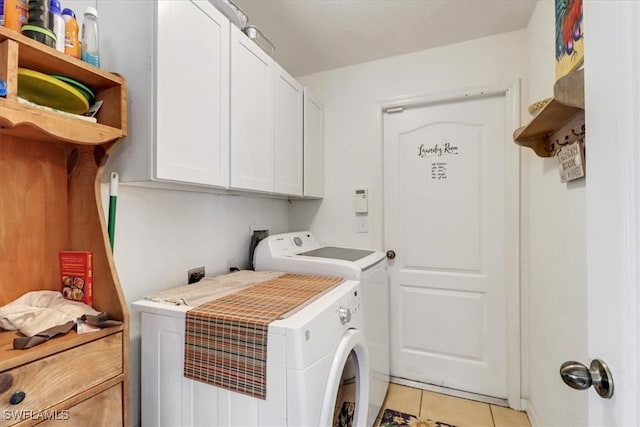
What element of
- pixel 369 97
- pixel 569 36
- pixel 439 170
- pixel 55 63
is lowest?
pixel 439 170

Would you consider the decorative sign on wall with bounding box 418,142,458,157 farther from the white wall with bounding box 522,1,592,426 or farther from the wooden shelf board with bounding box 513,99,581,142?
the wooden shelf board with bounding box 513,99,581,142

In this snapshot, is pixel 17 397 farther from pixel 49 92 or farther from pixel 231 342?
pixel 49 92

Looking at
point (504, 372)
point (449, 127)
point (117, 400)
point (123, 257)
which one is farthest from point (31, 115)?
A: point (504, 372)

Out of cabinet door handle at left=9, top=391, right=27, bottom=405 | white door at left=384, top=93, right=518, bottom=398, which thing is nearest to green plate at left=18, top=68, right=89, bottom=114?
cabinet door handle at left=9, top=391, right=27, bottom=405

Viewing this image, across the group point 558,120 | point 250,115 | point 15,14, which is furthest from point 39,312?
point 558,120

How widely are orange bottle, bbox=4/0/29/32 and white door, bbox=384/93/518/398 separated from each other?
201 centimetres

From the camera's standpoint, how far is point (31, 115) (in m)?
0.77

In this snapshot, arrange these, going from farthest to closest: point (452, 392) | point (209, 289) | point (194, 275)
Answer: point (452, 392) < point (194, 275) < point (209, 289)

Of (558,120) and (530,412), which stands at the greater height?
(558,120)

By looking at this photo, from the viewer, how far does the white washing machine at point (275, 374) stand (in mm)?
903

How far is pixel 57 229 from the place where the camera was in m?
1.03

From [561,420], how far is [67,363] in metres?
1.92

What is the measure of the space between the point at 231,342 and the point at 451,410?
1.73 metres

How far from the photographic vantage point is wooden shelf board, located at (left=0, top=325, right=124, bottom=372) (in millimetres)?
699
